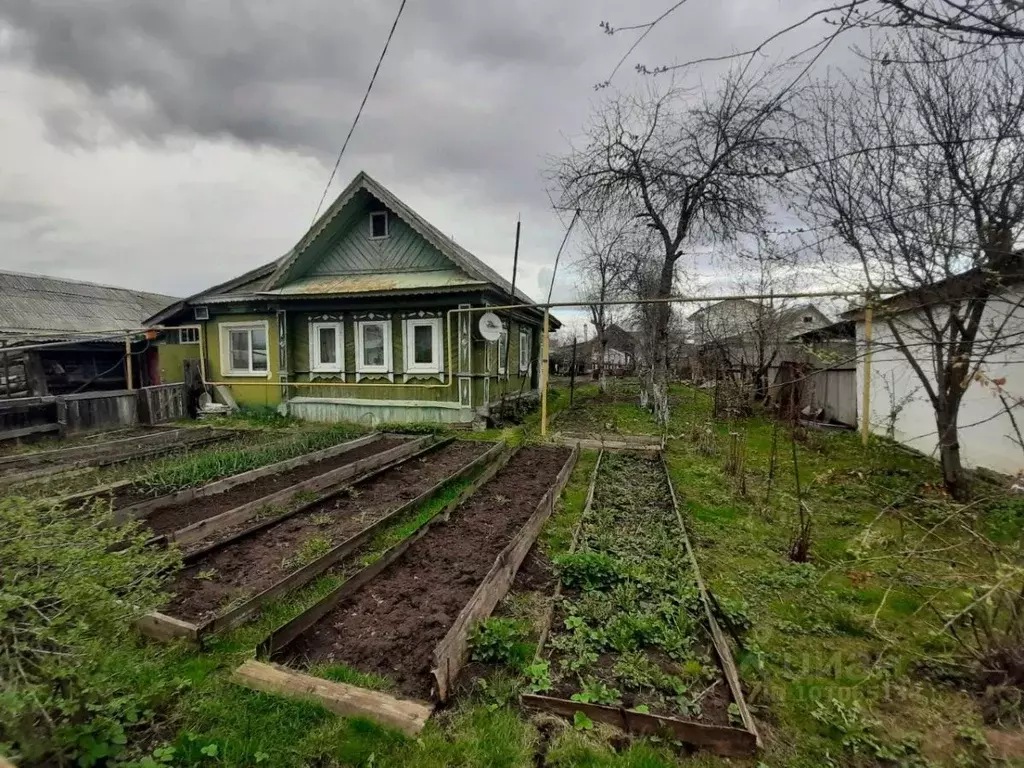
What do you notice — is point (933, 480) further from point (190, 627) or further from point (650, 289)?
point (650, 289)

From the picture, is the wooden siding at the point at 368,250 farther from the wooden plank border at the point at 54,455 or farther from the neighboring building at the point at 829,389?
the neighboring building at the point at 829,389

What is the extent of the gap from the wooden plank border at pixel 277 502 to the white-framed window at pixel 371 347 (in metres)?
3.77

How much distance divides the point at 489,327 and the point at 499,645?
27.0 ft

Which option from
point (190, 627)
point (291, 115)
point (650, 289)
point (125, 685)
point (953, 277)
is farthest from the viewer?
point (650, 289)

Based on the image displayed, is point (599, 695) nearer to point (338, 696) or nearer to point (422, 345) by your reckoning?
point (338, 696)

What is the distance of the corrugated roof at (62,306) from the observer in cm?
1706

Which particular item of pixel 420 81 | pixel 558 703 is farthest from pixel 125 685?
pixel 420 81

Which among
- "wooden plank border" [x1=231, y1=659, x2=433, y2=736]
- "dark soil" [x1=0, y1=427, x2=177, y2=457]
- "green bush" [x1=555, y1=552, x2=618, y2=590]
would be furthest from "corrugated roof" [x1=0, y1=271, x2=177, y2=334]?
"green bush" [x1=555, y1=552, x2=618, y2=590]

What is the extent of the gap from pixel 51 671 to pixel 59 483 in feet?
21.6

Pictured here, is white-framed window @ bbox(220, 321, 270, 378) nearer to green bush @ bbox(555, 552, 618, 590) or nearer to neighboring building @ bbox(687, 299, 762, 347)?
green bush @ bbox(555, 552, 618, 590)

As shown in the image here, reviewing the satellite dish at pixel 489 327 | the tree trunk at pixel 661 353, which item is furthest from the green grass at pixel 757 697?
the tree trunk at pixel 661 353

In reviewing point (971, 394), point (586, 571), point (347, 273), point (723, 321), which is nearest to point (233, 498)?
point (586, 571)

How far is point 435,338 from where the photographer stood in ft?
37.2

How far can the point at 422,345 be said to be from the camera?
11.6 m
